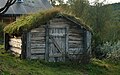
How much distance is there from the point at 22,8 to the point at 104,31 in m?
10.7

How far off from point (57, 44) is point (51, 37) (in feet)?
1.57

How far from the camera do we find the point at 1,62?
44.5 ft

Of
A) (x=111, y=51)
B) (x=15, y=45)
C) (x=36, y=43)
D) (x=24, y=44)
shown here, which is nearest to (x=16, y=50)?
(x=15, y=45)

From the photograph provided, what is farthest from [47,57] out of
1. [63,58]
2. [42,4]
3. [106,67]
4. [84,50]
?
[42,4]

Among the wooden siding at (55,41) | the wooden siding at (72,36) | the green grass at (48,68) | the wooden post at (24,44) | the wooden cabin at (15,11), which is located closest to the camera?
the green grass at (48,68)

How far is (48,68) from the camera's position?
1365cm

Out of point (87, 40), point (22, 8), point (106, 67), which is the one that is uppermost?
point (22, 8)

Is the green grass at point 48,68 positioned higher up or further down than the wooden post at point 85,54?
further down

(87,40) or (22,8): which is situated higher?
(22,8)

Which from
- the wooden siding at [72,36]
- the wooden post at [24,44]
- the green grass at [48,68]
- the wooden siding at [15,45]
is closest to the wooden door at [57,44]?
the wooden siding at [72,36]

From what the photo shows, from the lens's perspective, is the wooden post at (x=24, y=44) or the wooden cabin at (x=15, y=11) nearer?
the wooden post at (x=24, y=44)

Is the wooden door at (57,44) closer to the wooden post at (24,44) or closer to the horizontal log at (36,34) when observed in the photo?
the horizontal log at (36,34)

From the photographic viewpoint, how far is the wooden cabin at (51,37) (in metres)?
14.8

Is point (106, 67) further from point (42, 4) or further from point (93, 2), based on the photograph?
point (42, 4)
